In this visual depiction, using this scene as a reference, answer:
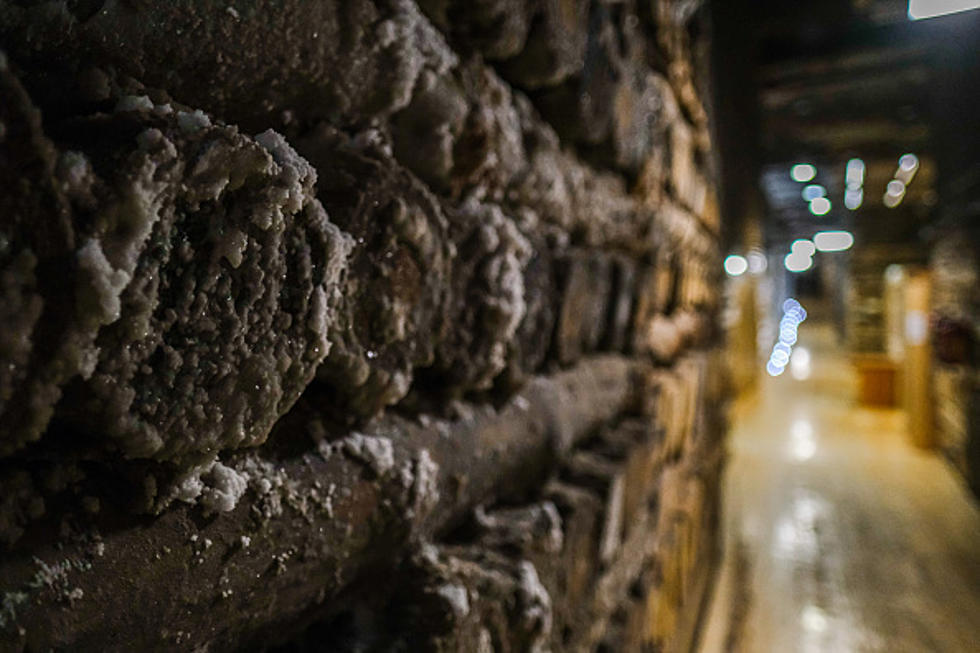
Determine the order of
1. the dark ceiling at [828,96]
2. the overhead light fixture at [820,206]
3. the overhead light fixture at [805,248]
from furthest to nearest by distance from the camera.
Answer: the overhead light fixture at [805,248]
the overhead light fixture at [820,206]
the dark ceiling at [828,96]

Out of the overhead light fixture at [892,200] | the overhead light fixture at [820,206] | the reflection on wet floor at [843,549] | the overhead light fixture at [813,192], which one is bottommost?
the reflection on wet floor at [843,549]

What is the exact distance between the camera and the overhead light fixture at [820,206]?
45.1ft

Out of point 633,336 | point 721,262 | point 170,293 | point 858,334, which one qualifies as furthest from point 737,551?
point 858,334

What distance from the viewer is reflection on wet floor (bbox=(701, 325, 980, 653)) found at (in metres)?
2.63

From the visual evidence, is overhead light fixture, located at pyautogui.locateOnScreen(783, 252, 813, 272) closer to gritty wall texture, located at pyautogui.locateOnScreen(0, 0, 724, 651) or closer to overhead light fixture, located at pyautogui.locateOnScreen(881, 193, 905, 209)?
overhead light fixture, located at pyautogui.locateOnScreen(881, 193, 905, 209)

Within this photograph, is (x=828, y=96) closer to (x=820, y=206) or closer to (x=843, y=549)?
(x=843, y=549)

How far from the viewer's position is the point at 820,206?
48.9 ft

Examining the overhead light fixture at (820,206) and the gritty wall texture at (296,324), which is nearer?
the gritty wall texture at (296,324)

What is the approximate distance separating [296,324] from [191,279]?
0.26 ft

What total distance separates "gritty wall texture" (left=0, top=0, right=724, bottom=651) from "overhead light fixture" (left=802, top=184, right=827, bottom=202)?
12650 mm

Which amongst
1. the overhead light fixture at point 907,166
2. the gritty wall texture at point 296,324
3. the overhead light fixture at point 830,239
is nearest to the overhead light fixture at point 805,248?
the overhead light fixture at point 830,239

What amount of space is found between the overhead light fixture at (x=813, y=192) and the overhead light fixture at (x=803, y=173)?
3.32 ft

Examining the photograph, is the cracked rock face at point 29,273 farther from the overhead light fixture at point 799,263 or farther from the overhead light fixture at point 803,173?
the overhead light fixture at point 799,263

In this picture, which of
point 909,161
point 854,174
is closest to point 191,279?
point 909,161
